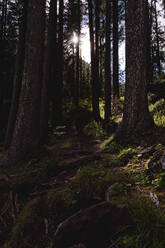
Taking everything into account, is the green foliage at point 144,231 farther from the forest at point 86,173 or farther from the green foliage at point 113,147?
the green foliage at point 113,147

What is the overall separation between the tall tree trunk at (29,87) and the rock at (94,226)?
4.54 m

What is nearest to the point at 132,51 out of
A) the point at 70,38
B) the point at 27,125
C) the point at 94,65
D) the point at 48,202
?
the point at 27,125

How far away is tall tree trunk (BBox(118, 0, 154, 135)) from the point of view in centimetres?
547

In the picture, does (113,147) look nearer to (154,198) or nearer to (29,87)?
(154,198)

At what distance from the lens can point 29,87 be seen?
623 cm

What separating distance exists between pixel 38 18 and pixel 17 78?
3.26 metres

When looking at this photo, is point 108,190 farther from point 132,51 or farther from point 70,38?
point 70,38

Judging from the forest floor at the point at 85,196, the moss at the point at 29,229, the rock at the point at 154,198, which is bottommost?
the moss at the point at 29,229

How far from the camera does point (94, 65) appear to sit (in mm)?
12422

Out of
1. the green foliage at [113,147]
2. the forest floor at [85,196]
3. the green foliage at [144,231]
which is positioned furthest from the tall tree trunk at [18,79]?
the green foliage at [144,231]

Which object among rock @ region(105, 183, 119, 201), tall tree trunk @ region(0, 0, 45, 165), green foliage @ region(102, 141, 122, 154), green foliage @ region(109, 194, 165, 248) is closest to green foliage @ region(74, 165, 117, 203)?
rock @ region(105, 183, 119, 201)

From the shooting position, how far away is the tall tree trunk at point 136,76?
18.0 ft

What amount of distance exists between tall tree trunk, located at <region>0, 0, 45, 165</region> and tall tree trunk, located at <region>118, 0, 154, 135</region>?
10.5 ft

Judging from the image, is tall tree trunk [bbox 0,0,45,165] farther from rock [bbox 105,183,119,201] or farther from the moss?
rock [bbox 105,183,119,201]
